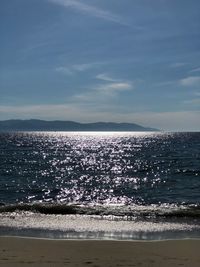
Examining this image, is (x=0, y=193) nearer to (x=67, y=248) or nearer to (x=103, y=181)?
(x=103, y=181)

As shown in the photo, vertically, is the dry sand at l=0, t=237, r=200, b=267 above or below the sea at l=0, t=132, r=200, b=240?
above

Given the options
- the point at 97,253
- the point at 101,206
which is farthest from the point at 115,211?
the point at 97,253

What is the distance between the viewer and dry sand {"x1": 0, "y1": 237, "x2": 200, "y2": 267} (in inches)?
428

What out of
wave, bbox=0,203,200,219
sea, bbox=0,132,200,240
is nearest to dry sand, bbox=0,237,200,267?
sea, bbox=0,132,200,240

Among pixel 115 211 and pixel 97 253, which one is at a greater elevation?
pixel 97 253

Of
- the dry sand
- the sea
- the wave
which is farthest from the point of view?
the wave

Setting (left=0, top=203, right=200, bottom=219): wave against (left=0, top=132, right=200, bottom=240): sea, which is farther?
(left=0, top=203, right=200, bottom=219): wave

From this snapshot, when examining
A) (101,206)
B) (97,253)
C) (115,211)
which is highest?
(97,253)

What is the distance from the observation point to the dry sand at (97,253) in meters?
10.9

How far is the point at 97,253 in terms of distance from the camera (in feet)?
39.2

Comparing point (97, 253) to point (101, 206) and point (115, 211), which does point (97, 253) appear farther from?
point (101, 206)

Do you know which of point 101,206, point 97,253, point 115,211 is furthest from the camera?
point 101,206

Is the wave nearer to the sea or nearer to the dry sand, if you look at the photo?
the sea

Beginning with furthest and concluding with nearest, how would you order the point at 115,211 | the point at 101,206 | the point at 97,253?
the point at 101,206, the point at 115,211, the point at 97,253
